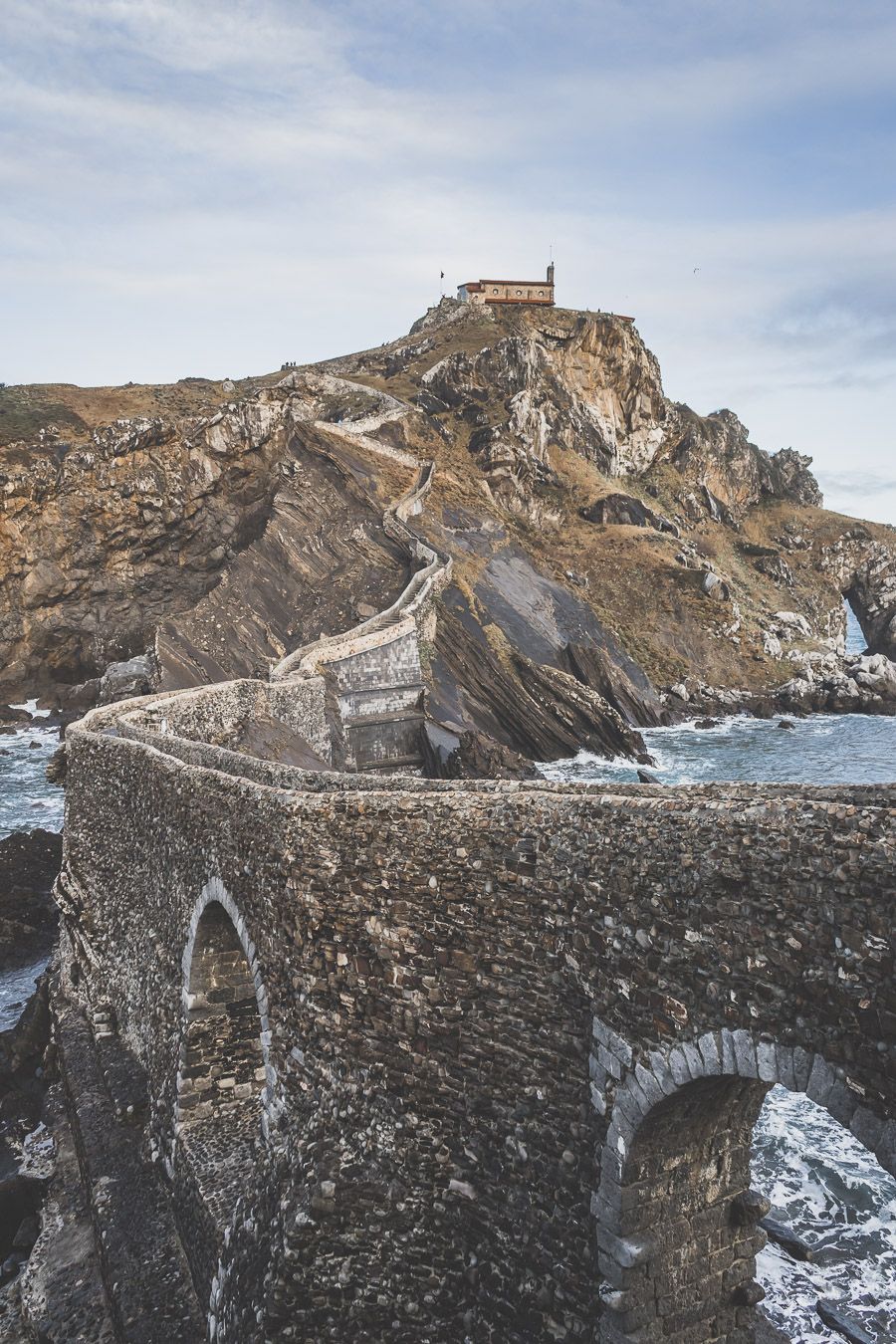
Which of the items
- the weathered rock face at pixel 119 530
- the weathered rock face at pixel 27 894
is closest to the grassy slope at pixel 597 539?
the weathered rock face at pixel 119 530

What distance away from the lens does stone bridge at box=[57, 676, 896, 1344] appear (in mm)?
5203

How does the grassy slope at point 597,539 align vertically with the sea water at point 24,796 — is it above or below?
above

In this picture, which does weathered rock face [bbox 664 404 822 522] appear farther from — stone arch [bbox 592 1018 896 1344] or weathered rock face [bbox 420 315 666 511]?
stone arch [bbox 592 1018 896 1344]

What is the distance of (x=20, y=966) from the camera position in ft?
70.5

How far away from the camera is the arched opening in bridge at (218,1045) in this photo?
10500 mm

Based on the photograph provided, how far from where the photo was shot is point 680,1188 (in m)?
6.52

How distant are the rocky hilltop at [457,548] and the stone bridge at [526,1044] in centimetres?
2469

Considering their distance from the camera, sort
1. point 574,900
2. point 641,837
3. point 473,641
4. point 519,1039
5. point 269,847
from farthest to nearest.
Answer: point 473,641, point 269,847, point 519,1039, point 574,900, point 641,837

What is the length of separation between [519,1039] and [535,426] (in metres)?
64.5

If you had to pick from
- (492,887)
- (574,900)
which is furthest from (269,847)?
(574,900)

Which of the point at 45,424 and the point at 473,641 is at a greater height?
the point at 45,424

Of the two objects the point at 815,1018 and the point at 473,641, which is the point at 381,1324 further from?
the point at 473,641

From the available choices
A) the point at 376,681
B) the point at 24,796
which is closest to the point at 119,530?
the point at 24,796

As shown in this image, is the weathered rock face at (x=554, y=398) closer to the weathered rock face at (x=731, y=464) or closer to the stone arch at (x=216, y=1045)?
the weathered rock face at (x=731, y=464)
